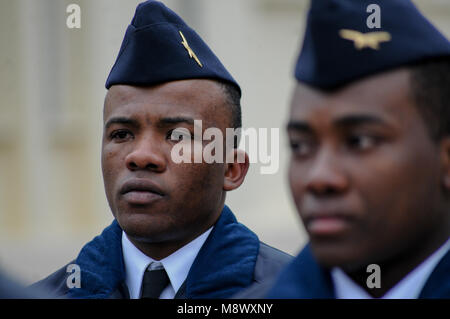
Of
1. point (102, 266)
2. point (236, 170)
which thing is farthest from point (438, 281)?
point (102, 266)

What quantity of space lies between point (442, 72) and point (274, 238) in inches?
227

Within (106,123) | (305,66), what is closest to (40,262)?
(106,123)

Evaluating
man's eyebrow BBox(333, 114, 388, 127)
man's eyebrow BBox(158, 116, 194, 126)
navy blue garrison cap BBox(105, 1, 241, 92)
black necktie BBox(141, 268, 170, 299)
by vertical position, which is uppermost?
navy blue garrison cap BBox(105, 1, 241, 92)

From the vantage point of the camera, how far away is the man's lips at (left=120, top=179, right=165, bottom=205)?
3.01 metres

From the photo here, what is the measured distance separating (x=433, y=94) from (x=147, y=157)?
1.17 m

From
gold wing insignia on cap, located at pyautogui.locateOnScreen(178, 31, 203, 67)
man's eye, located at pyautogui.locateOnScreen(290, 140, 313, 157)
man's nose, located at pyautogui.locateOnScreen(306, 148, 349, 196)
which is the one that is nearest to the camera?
man's nose, located at pyautogui.locateOnScreen(306, 148, 349, 196)

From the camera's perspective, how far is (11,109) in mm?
8508

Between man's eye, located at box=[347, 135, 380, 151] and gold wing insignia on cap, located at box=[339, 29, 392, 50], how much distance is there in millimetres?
254

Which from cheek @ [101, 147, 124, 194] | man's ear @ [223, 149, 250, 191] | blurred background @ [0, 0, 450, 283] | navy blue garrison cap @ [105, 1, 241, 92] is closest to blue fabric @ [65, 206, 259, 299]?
man's ear @ [223, 149, 250, 191]

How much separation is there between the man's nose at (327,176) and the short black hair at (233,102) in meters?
1.29

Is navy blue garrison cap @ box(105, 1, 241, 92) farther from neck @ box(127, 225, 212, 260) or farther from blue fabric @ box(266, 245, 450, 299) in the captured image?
blue fabric @ box(266, 245, 450, 299)

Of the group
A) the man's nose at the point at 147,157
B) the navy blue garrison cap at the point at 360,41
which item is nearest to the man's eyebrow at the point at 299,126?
the navy blue garrison cap at the point at 360,41

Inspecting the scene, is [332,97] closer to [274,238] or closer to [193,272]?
[193,272]

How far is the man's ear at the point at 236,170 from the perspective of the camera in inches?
132
